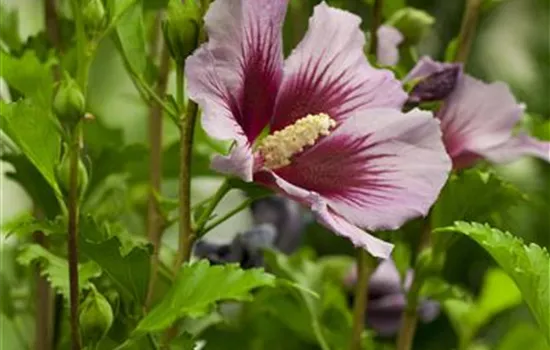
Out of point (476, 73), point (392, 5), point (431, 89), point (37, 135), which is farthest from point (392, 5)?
point (476, 73)

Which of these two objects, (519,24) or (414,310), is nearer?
(414,310)

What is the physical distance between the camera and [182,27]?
0.44 meters

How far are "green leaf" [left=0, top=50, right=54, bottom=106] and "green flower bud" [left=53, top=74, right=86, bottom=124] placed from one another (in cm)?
7

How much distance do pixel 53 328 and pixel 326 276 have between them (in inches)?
7.0

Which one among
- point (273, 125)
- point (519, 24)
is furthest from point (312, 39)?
point (519, 24)

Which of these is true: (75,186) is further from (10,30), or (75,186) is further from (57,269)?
(10,30)

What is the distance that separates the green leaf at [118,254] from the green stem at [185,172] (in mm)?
13

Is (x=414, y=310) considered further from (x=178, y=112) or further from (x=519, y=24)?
(x=519, y=24)

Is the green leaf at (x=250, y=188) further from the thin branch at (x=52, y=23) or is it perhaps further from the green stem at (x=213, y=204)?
the thin branch at (x=52, y=23)

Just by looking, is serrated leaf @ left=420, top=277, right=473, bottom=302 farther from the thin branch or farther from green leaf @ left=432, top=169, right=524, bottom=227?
the thin branch

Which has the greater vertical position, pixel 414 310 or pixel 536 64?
pixel 414 310

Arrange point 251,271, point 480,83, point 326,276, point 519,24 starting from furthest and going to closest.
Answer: point 519,24, point 326,276, point 480,83, point 251,271

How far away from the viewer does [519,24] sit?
1.44 meters

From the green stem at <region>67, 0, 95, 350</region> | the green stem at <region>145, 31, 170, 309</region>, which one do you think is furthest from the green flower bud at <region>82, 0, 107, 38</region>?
the green stem at <region>145, 31, 170, 309</region>
